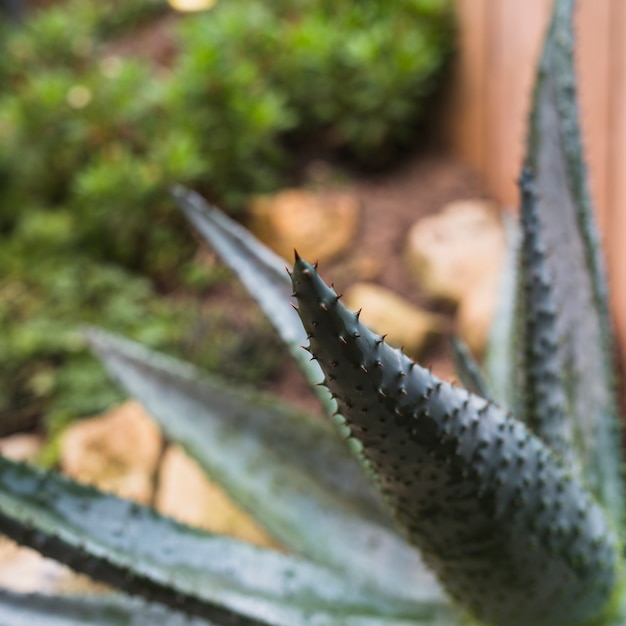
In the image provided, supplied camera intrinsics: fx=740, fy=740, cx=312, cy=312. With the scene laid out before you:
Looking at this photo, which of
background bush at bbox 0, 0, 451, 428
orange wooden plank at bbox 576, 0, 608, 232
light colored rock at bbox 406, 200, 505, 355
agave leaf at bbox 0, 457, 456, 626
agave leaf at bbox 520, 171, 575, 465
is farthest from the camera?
background bush at bbox 0, 0, 451, 428

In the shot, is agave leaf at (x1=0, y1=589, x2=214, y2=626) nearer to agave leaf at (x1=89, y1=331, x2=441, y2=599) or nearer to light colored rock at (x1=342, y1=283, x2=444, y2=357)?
agave leaf at (x1=89, y1=331, x2=441, y2=599)

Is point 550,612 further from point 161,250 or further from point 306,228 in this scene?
point 161,250

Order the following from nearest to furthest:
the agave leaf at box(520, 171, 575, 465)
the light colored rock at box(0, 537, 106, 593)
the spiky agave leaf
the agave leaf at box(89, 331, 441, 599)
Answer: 1. the spiky agave leaf
2. the agave leaf at box(520, 171, 575, 465)
3. the agave leaf at box(89, 331, 441, 599)
4. the light colored rock at box(0, 537, 106, 593)

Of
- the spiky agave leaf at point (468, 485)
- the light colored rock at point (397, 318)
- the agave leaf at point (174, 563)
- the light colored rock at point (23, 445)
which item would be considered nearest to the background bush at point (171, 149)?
the light colored rock at point (23, 445)

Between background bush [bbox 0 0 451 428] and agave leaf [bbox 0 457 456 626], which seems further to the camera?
background bush [bbox 0 0 451 428]

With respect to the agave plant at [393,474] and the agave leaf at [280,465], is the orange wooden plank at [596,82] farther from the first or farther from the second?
the agave leaf at [280,465]

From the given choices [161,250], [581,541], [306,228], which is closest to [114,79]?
[161,250]

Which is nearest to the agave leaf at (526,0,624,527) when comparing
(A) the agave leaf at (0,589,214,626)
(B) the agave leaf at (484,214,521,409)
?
(B) the agave leaf at (484,214,521,409)

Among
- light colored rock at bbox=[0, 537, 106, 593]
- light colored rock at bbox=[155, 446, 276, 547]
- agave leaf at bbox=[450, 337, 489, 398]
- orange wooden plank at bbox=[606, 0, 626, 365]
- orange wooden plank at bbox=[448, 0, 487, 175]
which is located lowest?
light colored rock at bbox=[0, 537, 106, 593]

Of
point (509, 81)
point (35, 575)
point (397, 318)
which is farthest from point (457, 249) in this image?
point (35, 575)
